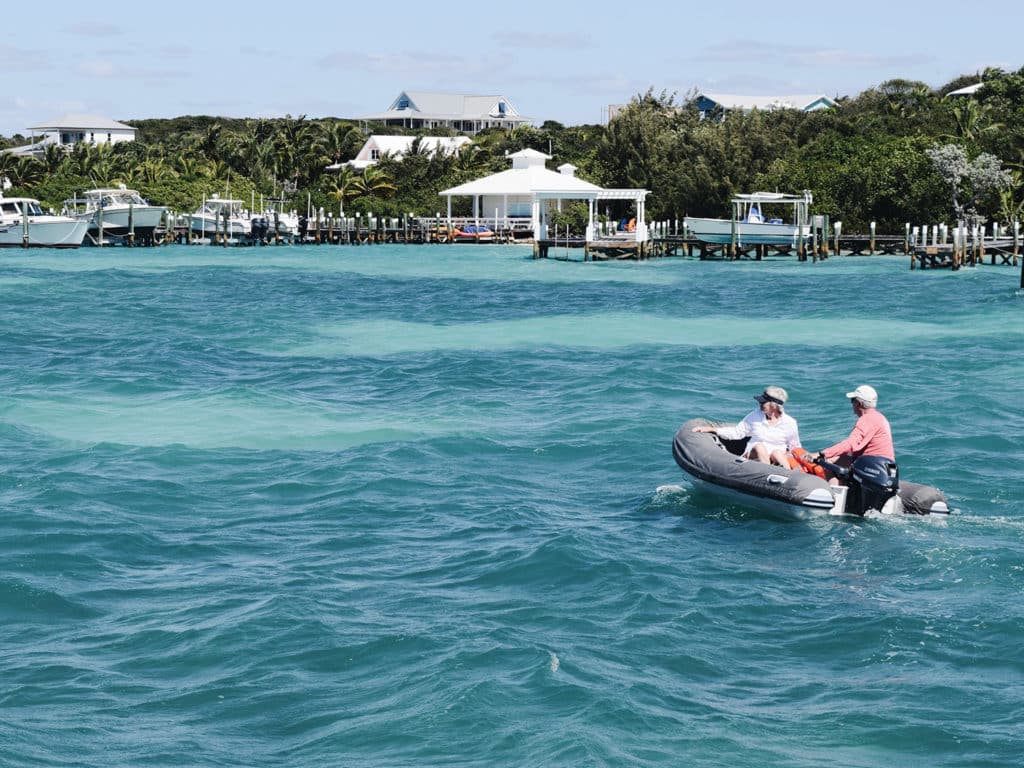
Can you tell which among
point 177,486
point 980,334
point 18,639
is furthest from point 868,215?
point 18,639

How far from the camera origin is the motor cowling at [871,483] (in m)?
12.2

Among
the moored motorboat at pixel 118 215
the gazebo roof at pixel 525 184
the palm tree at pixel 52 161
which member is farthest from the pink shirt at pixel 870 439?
the palm tree at pixel 52 161

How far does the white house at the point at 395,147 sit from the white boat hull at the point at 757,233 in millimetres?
32705

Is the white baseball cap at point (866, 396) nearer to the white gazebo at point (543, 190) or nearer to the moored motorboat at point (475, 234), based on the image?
the white gazebo at point (543, 190)

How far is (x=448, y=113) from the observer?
459ft

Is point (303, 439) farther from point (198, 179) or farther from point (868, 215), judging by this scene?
point (198, 179)

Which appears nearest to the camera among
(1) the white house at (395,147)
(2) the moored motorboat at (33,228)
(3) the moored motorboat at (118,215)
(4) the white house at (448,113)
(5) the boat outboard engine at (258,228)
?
(2) the moored motorboat at (33,228)

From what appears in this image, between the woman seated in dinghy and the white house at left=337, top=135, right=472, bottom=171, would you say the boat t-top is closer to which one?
the white house at left=337, top=135, right=472, bottom=171

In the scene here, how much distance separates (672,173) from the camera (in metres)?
71.1

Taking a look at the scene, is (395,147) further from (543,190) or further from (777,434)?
(777,434)

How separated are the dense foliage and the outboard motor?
46.3 m

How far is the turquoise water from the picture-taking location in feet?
28.1

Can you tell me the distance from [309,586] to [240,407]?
355 inches

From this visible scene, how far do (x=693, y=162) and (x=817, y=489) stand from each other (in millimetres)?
59041
